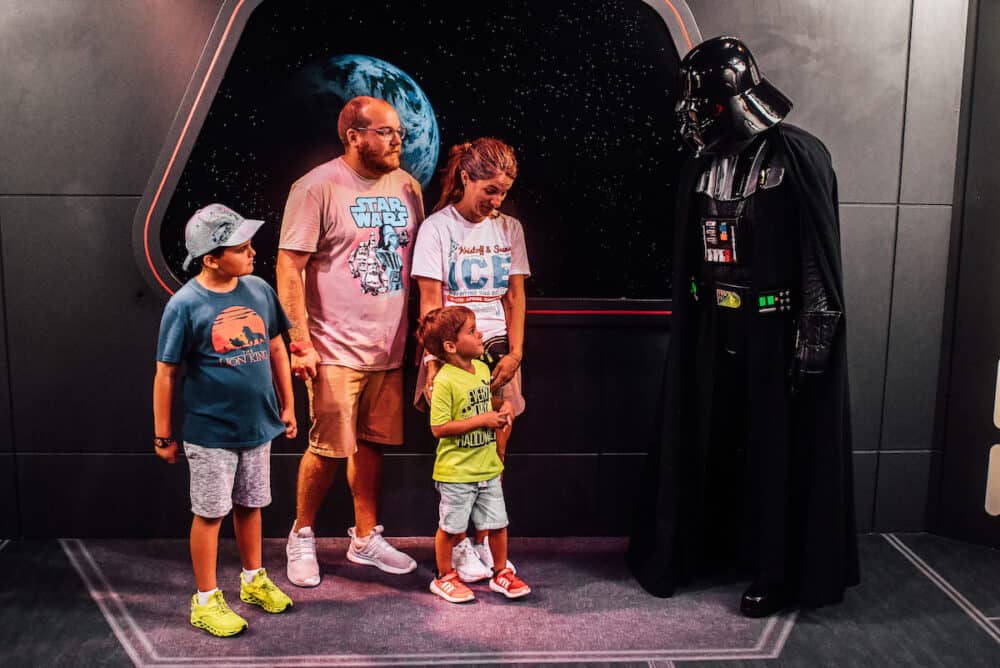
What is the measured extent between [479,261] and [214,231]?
95cm

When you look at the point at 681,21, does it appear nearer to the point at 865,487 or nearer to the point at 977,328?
the point at 977,328

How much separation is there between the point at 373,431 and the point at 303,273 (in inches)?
26.2

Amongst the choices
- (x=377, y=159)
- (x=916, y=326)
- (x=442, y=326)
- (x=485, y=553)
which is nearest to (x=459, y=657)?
(x=485, y=553)

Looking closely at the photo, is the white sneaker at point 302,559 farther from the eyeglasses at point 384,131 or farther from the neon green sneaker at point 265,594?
the eyeglasses at point 384,131

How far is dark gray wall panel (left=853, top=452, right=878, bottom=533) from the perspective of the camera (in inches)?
142

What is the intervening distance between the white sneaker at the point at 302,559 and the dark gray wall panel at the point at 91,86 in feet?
4.95

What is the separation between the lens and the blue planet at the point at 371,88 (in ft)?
10.5

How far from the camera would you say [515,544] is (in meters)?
3.52

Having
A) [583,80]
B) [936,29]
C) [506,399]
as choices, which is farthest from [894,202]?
[506,399]

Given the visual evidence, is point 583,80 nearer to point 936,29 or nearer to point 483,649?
point 936,29

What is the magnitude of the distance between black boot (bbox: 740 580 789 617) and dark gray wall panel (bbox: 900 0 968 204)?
1.69 m

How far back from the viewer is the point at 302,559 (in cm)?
319

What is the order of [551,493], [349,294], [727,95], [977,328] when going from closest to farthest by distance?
[727,95] < [349,294] < [977,328] < [551,493]

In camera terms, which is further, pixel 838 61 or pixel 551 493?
pixel 551 493
